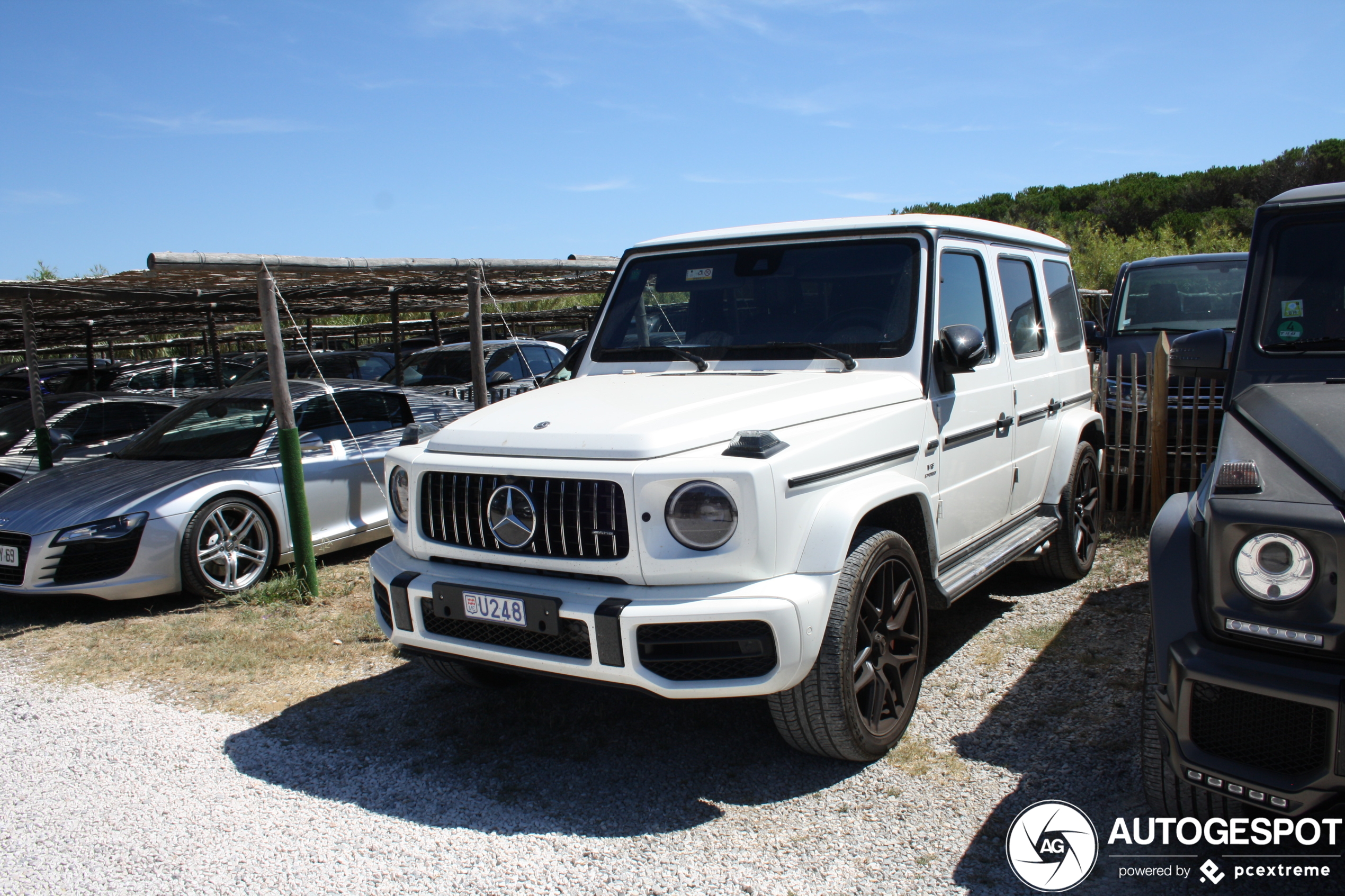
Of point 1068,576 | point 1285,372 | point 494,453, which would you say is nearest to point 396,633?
point 494,453

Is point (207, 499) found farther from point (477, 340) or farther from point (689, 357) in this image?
point (689, 357)

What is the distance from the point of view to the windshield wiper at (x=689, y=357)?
4125mm

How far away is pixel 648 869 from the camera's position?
9.35ft

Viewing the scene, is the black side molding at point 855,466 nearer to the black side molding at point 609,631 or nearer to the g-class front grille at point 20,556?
the black side molding at point 609,631

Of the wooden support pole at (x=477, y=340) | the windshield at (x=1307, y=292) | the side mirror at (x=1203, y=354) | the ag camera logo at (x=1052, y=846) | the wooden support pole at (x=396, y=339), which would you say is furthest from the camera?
the wooden support pole at (x=396, y=339)

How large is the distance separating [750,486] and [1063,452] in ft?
10.8

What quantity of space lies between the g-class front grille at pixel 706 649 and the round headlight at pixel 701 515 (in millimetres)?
270

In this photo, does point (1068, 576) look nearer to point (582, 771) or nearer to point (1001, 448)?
point (1001, 448)

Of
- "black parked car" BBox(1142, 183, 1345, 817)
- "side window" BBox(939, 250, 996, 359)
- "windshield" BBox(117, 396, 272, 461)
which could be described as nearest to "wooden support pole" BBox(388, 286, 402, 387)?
"windshield" BBox(117, 396, 272, 461)

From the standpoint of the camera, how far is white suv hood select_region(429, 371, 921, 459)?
3.16 metres

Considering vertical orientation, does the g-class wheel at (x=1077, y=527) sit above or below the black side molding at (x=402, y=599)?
below

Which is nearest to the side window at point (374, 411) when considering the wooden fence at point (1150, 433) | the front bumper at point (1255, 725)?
the wooden fence at point (1150, 433)

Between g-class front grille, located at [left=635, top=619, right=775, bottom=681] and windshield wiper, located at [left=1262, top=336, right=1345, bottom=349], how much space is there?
2109mm

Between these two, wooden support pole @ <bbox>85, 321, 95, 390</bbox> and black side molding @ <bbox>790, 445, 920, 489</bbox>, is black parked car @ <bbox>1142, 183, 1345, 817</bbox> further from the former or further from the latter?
wooden support pole @ <bbox>85, 321, 95, 390</bbox>
